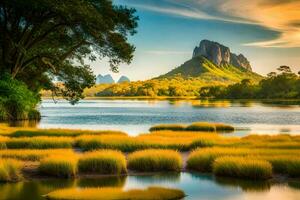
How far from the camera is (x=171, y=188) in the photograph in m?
23.9

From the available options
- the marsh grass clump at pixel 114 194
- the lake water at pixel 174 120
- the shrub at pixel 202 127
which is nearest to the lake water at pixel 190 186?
the marsh grass clump at pixel 114 194

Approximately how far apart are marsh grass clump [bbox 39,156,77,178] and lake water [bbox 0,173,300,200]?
88 cm

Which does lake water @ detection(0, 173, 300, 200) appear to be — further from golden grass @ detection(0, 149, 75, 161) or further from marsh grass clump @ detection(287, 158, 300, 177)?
golden grass @ detection(0, 149, 75, 161)

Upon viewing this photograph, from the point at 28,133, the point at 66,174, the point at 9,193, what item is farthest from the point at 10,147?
the point at 9,193

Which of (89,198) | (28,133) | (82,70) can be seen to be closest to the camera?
(89,198)

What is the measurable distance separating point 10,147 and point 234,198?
21717mm

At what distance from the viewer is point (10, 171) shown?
87.0ft

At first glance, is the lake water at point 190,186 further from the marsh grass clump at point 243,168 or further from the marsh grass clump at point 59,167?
the marsh grass clump at point 59,167

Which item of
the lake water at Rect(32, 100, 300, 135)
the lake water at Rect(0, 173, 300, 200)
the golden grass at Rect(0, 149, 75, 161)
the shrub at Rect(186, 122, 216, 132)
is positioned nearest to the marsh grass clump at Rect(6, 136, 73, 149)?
the golden grass at Rect(0, 149, 75, 161)

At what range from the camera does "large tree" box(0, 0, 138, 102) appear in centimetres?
4769

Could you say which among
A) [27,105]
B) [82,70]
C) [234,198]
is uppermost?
[82,70]

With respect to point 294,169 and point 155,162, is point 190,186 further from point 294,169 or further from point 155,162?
point 294,169

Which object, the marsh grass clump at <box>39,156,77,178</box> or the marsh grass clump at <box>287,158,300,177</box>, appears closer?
the marsh grass clump at <box>39,156,77,178</box>

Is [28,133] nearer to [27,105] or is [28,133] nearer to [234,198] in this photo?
[27,105]
